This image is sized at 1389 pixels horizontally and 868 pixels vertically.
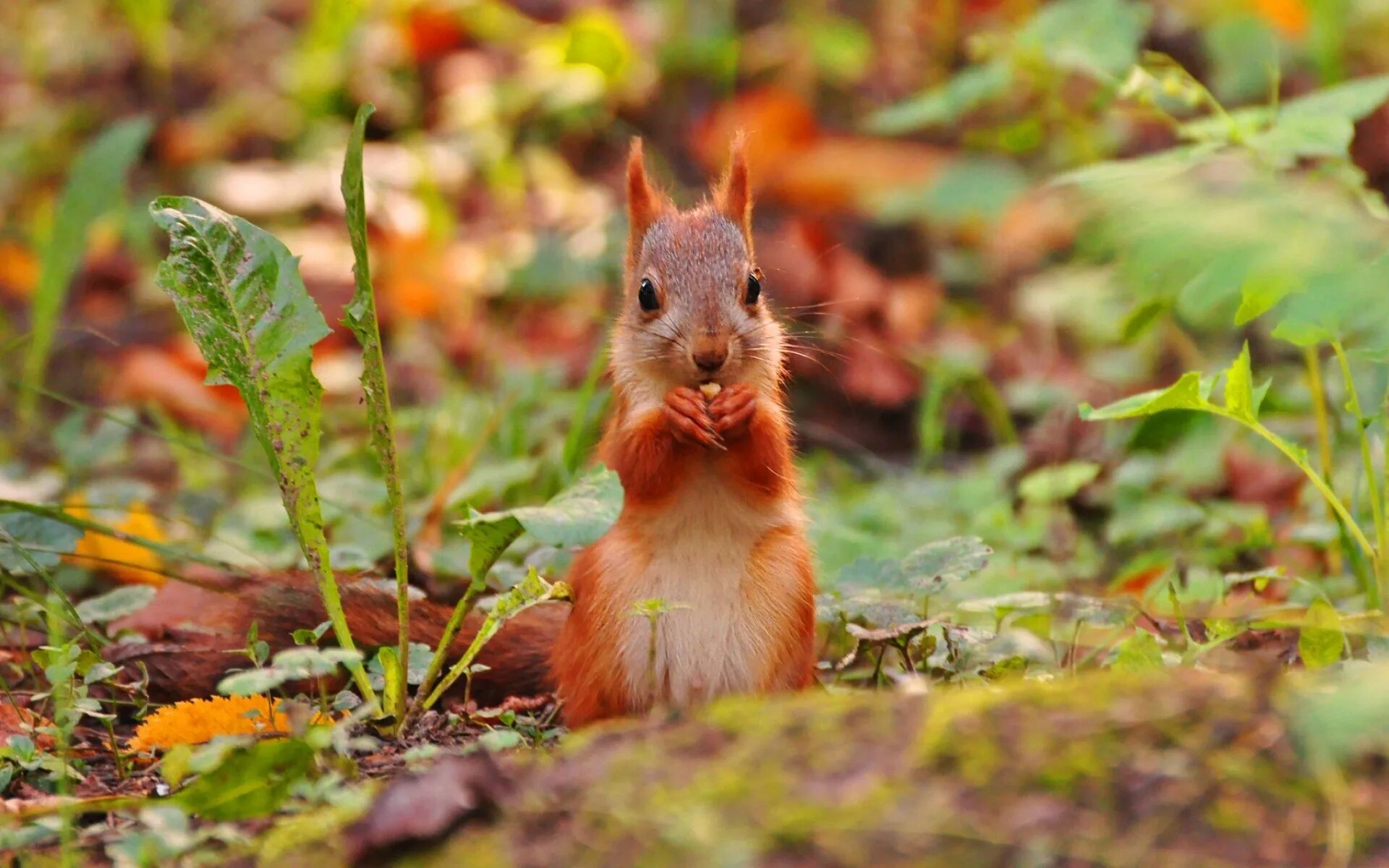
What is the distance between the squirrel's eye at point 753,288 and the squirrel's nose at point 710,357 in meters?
0.24

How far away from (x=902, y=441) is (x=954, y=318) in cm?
95

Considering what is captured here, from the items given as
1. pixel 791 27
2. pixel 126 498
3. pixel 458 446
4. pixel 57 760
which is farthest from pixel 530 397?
pixel 791 27

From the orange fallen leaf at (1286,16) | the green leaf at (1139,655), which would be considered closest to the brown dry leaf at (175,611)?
the green leaf at (1139,655)

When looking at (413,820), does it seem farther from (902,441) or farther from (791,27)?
(791,27)

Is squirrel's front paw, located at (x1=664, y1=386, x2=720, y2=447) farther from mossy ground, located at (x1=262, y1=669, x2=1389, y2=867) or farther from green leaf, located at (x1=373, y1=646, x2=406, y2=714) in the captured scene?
mossy ground, located at (x1=262, y1=669, x2=1389, y2=867)

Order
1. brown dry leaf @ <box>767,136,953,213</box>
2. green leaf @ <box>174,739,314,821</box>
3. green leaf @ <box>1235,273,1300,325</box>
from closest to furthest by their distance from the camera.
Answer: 1. green leaf @ <box>174,739,314,821</box>
2. green leaf @ <box>1235,273,1300,325</box>
3. brown dry leaf @ <box>767,136,953,213</box>

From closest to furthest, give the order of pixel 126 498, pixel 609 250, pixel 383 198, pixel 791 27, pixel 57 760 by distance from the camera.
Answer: pixel 57 760, pixel 126 498, pixel 609 250, pixel 383 198, pixel 791 27

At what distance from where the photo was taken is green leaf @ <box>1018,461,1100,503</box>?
3.33 m

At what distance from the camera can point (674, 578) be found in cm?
240

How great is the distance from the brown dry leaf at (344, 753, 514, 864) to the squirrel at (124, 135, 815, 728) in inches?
27.0

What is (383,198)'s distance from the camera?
6.26 metres

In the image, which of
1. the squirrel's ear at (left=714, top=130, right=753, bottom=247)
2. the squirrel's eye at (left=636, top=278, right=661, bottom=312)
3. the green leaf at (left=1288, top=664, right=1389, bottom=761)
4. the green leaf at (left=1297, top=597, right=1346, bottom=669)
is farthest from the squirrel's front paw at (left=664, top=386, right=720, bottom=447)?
the green leaf at (left=1288, top=664, right=1389, bottom=761)

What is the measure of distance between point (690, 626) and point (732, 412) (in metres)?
0.33

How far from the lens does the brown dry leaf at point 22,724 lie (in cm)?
222
